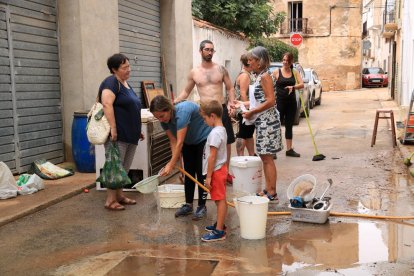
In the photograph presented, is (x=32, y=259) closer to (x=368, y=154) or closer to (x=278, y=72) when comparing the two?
(x=278, y=72)

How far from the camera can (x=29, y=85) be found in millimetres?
7410

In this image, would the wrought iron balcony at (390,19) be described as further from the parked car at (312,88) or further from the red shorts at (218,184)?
the red shorts at (218,184)

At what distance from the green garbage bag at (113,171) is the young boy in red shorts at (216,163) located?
1394mm

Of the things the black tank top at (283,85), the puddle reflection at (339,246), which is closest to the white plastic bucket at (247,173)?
the puddle reflection at (339,246)

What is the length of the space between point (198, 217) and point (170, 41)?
291 inches

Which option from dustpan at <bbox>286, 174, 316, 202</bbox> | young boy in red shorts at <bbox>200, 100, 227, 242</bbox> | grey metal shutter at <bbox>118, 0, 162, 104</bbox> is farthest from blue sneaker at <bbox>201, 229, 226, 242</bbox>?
grey metal shutter at <bbox>118, 0, 162, 104</bbox>

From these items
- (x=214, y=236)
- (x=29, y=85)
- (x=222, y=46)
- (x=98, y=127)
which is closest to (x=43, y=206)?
(x=98, y=127)

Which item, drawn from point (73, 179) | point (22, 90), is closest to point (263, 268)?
point (73, 179)

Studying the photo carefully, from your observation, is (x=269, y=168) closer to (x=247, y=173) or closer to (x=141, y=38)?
(x=247, y=173)

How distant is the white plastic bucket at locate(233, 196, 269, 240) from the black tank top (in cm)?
448

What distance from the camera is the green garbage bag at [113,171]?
5.81 metres

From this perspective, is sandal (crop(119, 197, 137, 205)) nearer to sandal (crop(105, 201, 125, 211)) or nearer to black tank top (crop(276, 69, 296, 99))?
sandal (crop(105, 201, 125, 211))

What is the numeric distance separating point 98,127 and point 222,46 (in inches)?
457

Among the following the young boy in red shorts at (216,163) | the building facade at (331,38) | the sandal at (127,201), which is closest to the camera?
the young boy in red shorts at (216,163)
